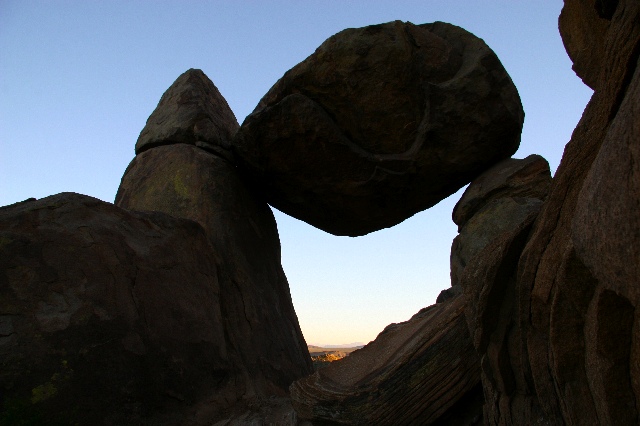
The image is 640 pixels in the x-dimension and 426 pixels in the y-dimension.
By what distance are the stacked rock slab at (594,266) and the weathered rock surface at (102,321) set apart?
258 centimetres

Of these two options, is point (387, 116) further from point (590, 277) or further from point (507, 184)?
point (590, 277)

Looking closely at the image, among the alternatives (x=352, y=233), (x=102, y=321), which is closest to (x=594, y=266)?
(x=102, y=321)

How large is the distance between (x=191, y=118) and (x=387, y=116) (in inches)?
94.4

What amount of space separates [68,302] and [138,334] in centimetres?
57

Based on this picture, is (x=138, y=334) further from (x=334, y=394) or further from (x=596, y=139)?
(x=596, y=139)

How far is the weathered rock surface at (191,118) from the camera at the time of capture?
22.9 feet

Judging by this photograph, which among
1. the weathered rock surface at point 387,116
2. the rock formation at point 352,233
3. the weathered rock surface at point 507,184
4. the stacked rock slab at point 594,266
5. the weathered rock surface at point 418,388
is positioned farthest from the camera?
the weathered rock surface at point 387,116

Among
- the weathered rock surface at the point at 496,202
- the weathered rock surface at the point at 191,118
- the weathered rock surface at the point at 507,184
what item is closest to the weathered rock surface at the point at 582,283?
the weathered rock surface at the point at 496,202

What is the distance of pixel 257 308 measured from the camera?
19.8 feet

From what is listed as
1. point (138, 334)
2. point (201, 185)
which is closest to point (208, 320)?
point (138, 334)

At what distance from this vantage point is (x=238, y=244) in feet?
20.6

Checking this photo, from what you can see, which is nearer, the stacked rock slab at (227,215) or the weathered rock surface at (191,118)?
the stacked rock slab at (227,215)

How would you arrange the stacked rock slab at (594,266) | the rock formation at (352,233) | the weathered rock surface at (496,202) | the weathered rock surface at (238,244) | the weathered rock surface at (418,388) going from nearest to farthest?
the stacked rock slab at (594,266) < the rock formation at (352,233) < the weathered rock surface at (418,388) < the weathered rock surface at (238,244) < the weathered rock surface at (496,202)

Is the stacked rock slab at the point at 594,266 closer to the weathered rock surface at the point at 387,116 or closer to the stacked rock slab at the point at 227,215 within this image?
the stacked rock slab at the point at 227,215
